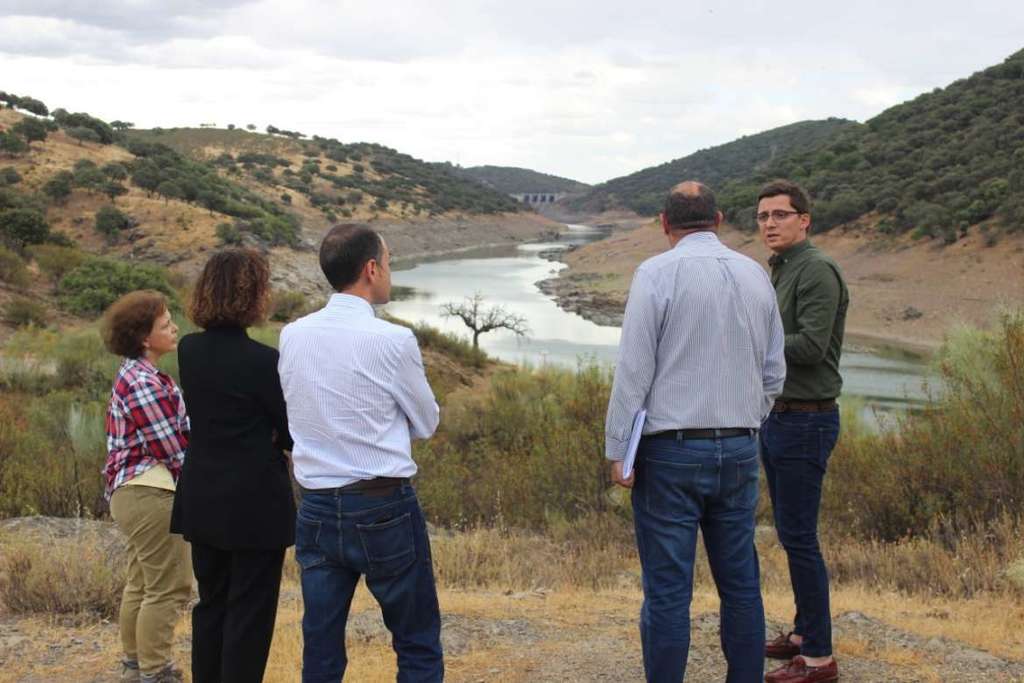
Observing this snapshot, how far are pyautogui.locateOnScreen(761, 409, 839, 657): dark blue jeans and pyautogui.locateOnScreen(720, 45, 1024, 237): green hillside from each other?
110 feet

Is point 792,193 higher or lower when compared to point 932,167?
lower

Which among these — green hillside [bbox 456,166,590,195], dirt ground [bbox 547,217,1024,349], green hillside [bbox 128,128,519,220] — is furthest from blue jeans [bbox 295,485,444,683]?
green hillside [bbox 456,166,590,195]

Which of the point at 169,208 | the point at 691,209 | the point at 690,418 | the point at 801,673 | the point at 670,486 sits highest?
the point at 169,208

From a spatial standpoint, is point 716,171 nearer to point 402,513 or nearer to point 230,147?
point 230,147

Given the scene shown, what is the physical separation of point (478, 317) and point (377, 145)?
92303 mm

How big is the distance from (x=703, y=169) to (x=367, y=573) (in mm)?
128029

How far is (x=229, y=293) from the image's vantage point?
338 cm

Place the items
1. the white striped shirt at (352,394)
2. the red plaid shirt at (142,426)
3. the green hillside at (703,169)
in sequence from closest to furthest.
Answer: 1. the white striped shirt at (352,394)
2. the red plaid shirt at (142,426)
3. the green hillside at (703,169)

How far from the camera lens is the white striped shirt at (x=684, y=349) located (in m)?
3.36

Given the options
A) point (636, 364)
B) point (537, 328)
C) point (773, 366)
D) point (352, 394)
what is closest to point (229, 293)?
point (352, 394)

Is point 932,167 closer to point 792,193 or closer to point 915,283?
point 915,283

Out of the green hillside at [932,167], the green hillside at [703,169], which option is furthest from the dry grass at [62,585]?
the green hillside at [703,169]

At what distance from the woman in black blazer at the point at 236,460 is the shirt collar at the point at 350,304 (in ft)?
1.00

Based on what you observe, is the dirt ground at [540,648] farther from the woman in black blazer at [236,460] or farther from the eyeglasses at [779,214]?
the eyeglasses at [779,214]
